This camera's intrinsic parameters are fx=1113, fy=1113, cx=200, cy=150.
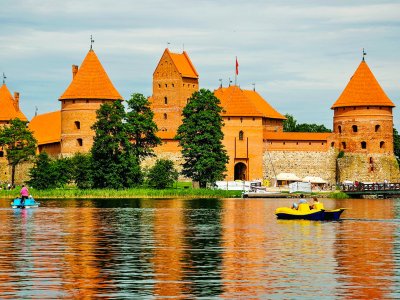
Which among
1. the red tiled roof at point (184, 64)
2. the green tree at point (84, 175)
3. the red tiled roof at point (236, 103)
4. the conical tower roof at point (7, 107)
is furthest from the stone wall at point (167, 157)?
the green tree at point (84, 175)

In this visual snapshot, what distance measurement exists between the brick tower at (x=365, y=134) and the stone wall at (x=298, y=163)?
3.53 feet

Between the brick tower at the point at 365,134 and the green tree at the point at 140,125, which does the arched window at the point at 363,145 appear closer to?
the brick tower at the point at 365,134

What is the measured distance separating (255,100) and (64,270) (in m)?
69.6

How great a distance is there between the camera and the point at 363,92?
81625 mm

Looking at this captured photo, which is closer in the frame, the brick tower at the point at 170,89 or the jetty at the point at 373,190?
the jetty at the point at 373,190

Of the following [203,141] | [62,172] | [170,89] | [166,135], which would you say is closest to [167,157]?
[166,135]

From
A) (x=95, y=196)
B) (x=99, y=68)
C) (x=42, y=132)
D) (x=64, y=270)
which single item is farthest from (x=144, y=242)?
(x=42, y=132)

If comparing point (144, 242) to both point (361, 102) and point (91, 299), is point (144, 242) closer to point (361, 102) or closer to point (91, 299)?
point (91, 299)

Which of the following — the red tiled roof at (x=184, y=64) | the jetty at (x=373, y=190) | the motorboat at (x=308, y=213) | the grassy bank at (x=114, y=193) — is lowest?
the motorboat at (x=308, y=213)

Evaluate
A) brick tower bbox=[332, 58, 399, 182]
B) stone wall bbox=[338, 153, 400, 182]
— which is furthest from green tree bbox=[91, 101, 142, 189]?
brick tower bbox=[332, 58, 399, 182]

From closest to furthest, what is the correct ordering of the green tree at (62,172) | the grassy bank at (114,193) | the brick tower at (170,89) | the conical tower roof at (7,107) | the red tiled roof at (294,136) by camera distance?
the grassy bank at (114,193)
the green tree at (62,172)
the red tiled roof at (294,136)
the conical tower roof at (7,107)
the brick tower at (170,89)

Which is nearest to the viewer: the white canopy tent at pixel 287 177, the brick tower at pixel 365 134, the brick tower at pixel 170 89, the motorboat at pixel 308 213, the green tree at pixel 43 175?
the motorboat at pixel 308 213

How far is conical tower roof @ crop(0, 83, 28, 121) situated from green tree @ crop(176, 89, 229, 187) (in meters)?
21.4

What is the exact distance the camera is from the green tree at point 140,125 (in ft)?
222
